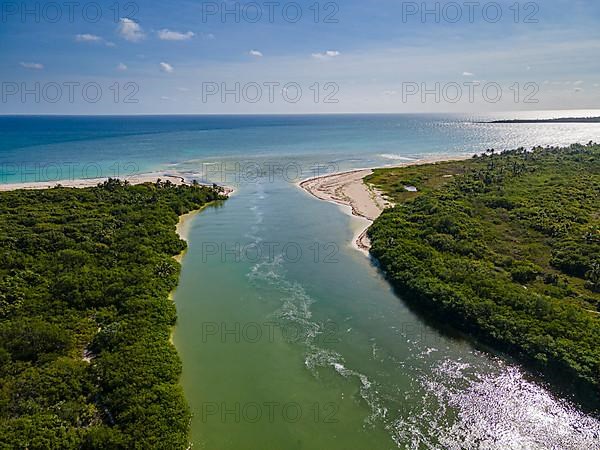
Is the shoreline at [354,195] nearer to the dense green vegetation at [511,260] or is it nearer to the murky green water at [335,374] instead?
the dense green vegetation at [511,260]

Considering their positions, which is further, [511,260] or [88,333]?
[511,260]

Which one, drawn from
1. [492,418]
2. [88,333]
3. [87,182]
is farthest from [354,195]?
[492,418]

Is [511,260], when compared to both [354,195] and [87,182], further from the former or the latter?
[87,182]

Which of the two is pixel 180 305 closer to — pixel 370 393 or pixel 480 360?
pixel 370 393

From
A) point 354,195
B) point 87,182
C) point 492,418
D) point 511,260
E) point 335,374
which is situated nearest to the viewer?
point 492,418

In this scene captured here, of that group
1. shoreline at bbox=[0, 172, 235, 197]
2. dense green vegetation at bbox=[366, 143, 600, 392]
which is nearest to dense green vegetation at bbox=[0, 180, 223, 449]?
dense green vegetation at bbox=[366, 143, 600, 392]

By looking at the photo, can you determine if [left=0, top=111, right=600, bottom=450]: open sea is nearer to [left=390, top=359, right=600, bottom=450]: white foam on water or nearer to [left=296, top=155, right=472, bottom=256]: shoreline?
[left=390, top=359, right=600, bottom=450]: white foam on water

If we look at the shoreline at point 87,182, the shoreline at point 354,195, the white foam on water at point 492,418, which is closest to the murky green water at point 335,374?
the white foam on water at point 492,418
